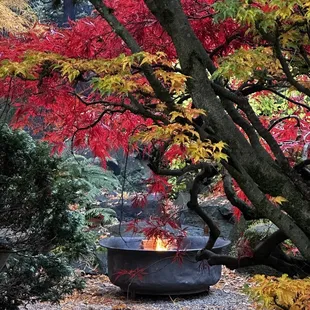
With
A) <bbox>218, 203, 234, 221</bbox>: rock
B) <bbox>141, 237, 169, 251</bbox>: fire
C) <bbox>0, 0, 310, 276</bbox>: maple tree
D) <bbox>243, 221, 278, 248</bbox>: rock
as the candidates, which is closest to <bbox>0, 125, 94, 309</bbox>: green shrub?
<bbox>0, 0, 310, 276</bbox>: maple tree

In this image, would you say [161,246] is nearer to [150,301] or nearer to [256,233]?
[150,301]

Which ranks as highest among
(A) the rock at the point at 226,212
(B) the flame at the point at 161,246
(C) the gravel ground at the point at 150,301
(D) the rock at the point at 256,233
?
(A) the rock at the point at 226,212

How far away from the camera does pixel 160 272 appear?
5500 millimetres

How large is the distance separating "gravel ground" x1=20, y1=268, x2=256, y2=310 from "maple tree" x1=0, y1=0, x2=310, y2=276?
2.31 meters

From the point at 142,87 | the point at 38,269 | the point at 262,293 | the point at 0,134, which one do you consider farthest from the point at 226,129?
the point at 38,269

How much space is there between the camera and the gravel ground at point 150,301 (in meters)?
5.32

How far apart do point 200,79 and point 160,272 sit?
341 centimetres

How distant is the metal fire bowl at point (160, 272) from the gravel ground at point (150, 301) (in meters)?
0.11

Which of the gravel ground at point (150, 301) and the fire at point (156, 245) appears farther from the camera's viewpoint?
the fire at point (156, 245)

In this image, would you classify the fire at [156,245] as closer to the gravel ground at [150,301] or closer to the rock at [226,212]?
the gravel ground at [150,301]

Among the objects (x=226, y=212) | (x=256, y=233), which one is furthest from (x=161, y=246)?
(x=226, y=212)

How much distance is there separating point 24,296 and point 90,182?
6277 mm

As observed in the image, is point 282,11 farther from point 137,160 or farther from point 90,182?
point 137,160

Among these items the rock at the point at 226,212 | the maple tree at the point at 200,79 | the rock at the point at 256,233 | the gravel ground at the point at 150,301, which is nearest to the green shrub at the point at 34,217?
the maple tree at the point at 200,79
